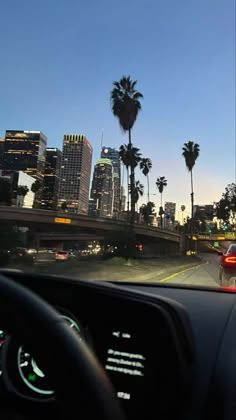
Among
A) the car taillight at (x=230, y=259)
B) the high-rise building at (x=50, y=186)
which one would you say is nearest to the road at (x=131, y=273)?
the car taillight at (x=230, y=259)

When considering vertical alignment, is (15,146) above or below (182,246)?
above

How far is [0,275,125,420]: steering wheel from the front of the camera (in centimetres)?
130

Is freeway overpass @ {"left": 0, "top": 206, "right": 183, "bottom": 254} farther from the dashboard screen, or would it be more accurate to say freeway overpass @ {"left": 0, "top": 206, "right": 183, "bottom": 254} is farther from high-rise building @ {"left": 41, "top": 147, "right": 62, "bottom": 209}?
high-rise building @ {"left": 41, "top": 147, "right": 62, "bottom": 209}

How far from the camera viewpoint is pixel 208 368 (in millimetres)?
2041

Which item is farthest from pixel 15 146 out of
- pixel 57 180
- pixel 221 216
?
pixel 221 216

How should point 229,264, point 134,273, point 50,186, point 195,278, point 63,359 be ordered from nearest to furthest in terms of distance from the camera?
point 63,359, point 229,264, point 195,278, point 134,273, point 50,186

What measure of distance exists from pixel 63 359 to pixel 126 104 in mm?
48923

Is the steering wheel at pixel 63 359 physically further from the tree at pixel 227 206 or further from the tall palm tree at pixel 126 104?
the tree at pixel 227 206

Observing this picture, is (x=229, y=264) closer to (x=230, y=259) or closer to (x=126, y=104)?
(x=230, y=259)

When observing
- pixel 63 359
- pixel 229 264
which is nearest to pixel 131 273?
pixel 229 264

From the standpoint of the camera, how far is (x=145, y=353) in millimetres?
1999

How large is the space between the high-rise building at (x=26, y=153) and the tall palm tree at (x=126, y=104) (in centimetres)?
13136

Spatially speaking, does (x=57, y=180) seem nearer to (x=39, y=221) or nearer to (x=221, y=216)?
(x=221, y=216)

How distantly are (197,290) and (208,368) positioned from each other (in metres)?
1.26
